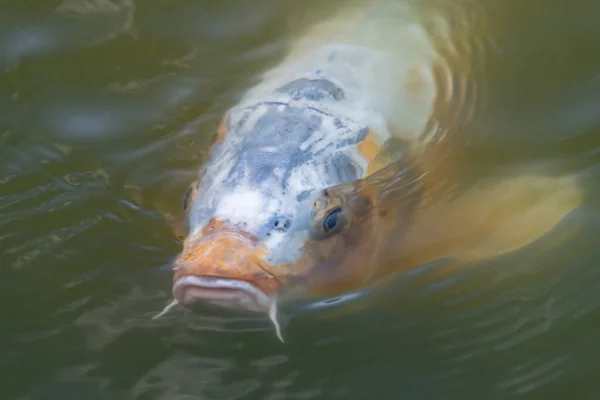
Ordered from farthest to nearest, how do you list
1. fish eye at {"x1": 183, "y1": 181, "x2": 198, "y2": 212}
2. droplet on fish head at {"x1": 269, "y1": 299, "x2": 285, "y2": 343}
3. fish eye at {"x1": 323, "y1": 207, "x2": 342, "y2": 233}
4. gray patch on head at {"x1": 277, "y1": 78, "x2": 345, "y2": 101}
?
gray patch on head at {"x1": 277, "y1": 78, "x2": 345, "y2": 101}, fish eye at {"x1": 183, "y1": 181, "x2": 198, "y2": 212}, fish eye at {"x1": 323, "y1": 207, "x2": 342, "y2": 233}, droplet on fish head at {"x1": 269, "y1": 299, "x2": 285, "y2": 343}

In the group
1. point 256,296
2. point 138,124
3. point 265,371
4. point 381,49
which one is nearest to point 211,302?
point 256,296

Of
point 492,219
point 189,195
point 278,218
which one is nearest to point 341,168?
point 278,218

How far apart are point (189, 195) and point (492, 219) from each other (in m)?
1.06

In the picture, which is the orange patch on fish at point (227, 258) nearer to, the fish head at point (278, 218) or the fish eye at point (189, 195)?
the fish head at point (278, 218)

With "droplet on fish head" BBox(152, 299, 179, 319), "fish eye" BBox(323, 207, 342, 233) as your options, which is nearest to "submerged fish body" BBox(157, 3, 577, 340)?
"fish eye" BBox(323, 207, 342, 233)

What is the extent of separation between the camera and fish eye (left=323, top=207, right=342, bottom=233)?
9.20 ft

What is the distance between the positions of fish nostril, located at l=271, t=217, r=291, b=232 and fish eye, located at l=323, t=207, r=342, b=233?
5.7 inches

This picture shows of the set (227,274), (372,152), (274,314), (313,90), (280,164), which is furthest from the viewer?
(313,90)

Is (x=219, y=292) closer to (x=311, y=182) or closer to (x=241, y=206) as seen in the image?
(x=241, y=206)

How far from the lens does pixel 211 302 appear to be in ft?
8.49

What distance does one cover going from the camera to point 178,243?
3000 millimetres

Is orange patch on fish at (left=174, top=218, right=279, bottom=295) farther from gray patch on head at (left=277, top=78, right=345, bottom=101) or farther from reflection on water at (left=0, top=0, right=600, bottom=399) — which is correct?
gray patch on head at (left=277, top=78, right=345, bottom=101)

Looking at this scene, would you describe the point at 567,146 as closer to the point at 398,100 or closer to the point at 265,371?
the point at 398,100

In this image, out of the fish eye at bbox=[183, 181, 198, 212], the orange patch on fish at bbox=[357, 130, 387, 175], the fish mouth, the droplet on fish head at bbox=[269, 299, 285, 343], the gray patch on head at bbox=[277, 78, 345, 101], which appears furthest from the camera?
the gray patch on head at bbox=[277, 78, 345, 101]
